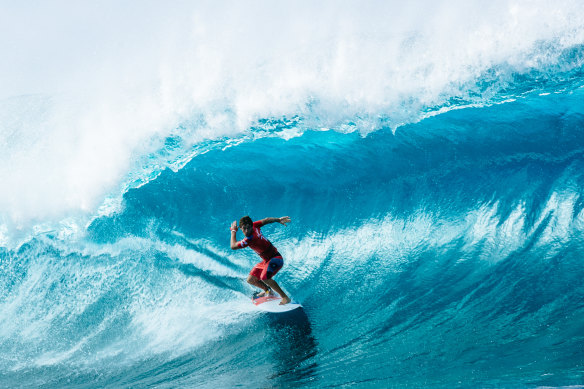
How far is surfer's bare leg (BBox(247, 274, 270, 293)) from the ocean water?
0.33 m

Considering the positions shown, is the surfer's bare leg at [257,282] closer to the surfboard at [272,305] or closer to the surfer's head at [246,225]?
the surfboard at [272,305]

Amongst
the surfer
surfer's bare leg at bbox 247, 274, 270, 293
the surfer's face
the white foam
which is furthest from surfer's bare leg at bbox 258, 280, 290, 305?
the white foam

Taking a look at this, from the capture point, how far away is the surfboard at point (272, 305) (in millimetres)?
5637

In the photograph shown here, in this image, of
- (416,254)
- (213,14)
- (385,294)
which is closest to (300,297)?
→ (385,294)

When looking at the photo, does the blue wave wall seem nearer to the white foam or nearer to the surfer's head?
the white foam

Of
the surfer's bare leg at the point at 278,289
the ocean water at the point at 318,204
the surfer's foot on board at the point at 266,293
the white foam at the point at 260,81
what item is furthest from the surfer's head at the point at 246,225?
the white foam at the point at 260,81

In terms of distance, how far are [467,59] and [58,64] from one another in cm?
929

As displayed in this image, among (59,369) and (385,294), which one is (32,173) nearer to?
(59,369)

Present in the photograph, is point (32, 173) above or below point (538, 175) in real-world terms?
above

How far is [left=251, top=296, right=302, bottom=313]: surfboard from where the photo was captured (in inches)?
222

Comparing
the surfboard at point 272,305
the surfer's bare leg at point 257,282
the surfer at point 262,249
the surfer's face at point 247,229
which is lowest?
the surfboard at point 272,305

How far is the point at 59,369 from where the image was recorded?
5723mm

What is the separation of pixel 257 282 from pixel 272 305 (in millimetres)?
336

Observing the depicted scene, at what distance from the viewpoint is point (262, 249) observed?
17.1 feet
